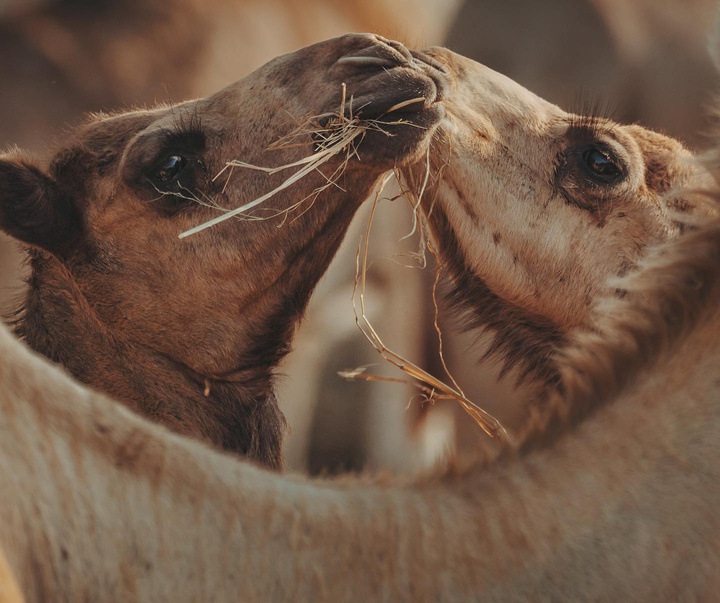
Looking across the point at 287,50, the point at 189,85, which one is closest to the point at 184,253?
the point at 189,85

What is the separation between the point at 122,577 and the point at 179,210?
→ 164 cm

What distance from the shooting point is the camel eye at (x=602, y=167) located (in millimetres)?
2613

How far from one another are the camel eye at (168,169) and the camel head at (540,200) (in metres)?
0.64

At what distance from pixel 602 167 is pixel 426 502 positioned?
65.7 inches

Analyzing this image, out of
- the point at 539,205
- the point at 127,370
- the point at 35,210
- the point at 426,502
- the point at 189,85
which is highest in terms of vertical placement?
the point at 426,502

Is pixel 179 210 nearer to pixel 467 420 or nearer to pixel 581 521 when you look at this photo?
pixel 581 521

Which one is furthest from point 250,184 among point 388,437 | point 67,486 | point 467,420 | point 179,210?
point 467,420

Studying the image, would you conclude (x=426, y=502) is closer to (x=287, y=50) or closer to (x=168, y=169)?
(x=168, y=169)

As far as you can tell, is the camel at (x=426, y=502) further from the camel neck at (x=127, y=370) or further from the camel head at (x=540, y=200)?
the camel neck at (x=127, y=370)

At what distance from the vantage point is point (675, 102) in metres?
6.11

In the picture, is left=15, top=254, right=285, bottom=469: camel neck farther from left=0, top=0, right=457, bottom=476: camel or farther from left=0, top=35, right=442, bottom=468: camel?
left=0, top=0, right=457, bottom=476: camel

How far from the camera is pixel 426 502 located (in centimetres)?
118

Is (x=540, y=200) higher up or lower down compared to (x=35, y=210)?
higher up

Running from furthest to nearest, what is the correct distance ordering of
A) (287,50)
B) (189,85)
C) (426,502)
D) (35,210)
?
(287,50) → (189,85) → (35,210) → (426,502)
